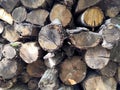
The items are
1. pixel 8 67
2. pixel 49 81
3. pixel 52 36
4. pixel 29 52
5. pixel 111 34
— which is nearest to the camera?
pixel 111 34

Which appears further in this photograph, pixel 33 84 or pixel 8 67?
pixel 33 84

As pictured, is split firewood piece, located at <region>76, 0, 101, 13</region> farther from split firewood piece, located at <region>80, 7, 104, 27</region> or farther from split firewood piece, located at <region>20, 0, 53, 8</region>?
split firewood piece, located at <region>20, 0, 53, 8</region>

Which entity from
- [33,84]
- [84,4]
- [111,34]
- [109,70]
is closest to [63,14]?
[84,4]

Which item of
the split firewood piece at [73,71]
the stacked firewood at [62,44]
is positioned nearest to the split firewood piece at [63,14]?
the stacked firewood at [62,44]

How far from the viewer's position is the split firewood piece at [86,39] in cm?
212

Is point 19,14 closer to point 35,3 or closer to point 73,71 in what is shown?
point 35,3

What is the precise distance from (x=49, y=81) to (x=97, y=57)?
460 millimetres

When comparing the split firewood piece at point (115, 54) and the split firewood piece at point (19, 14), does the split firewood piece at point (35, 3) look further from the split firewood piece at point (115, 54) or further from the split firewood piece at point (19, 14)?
the split firewood piece at point (115, 54)

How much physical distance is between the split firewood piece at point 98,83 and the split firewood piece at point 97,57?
0.16 meters

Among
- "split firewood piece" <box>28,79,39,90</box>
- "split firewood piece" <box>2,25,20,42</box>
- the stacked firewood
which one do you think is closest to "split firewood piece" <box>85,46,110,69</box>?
the stacked firewood

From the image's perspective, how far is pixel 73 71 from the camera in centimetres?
234

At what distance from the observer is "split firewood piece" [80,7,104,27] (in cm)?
233

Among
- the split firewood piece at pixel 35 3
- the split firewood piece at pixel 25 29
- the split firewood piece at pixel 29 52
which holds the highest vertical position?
the split firewood piece at pixel 35 3

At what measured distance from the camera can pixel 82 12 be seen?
7.94ft
